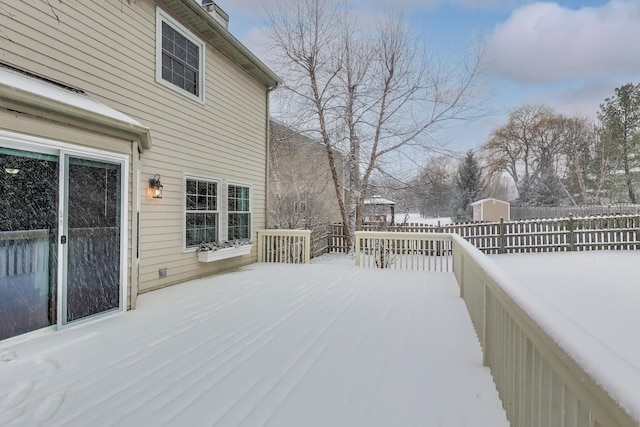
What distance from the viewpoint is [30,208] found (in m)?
3.38

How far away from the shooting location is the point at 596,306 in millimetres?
4766

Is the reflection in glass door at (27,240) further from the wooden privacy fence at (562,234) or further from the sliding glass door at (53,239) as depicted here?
the wooden privacy fence at (562,234)

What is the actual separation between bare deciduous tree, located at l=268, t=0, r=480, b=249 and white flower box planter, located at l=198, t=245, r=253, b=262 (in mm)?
5069

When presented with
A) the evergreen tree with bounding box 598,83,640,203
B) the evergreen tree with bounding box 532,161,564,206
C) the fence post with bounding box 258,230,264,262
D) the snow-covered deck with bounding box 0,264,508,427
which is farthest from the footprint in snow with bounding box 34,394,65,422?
the evergreen tree with bounding box 532,161,564,206

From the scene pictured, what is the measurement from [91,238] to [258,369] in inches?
96.4

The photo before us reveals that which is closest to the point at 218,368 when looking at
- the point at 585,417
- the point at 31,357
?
the point at 31,357

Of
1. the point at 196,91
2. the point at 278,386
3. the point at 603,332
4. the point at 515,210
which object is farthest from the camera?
the point at 515,210

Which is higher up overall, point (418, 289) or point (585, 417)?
point (585, 417)

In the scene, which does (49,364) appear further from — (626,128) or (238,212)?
(626,128)

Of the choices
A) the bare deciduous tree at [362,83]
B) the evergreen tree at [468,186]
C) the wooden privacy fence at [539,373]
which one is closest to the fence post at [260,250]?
the bare deciduous tree at [362,83]

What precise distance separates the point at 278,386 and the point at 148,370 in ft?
3.41

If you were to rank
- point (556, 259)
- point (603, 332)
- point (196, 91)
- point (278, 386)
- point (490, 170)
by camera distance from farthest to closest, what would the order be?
point (490, 170) → point (556, 259) → point (196, 91) → point (603, 332) → point (278, 386)

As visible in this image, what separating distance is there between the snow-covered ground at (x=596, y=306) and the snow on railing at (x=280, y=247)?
178 inches

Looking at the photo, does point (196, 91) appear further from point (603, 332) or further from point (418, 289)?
point (603, 332)
